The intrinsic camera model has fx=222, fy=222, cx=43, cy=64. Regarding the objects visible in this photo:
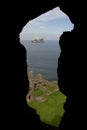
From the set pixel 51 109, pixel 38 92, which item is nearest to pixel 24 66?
pixel 51 109

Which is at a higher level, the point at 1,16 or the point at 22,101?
the point at 1,16

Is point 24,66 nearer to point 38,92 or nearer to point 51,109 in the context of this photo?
point 51,109

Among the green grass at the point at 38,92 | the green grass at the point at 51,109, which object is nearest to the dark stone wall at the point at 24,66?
the green grass at the point at 51,109

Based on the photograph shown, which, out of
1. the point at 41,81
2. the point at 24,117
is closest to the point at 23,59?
the point at 24,117

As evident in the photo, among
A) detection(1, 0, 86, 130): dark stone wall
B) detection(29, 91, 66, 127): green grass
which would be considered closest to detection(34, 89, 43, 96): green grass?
detection(29, 91, 66, 127): green grass

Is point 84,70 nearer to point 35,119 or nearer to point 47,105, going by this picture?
point 35,119

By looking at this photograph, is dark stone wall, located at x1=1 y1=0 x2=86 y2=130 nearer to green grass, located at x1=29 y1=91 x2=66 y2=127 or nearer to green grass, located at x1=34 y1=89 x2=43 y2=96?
green grass, located at x1=29 y1=91 x2=66 y2=127
